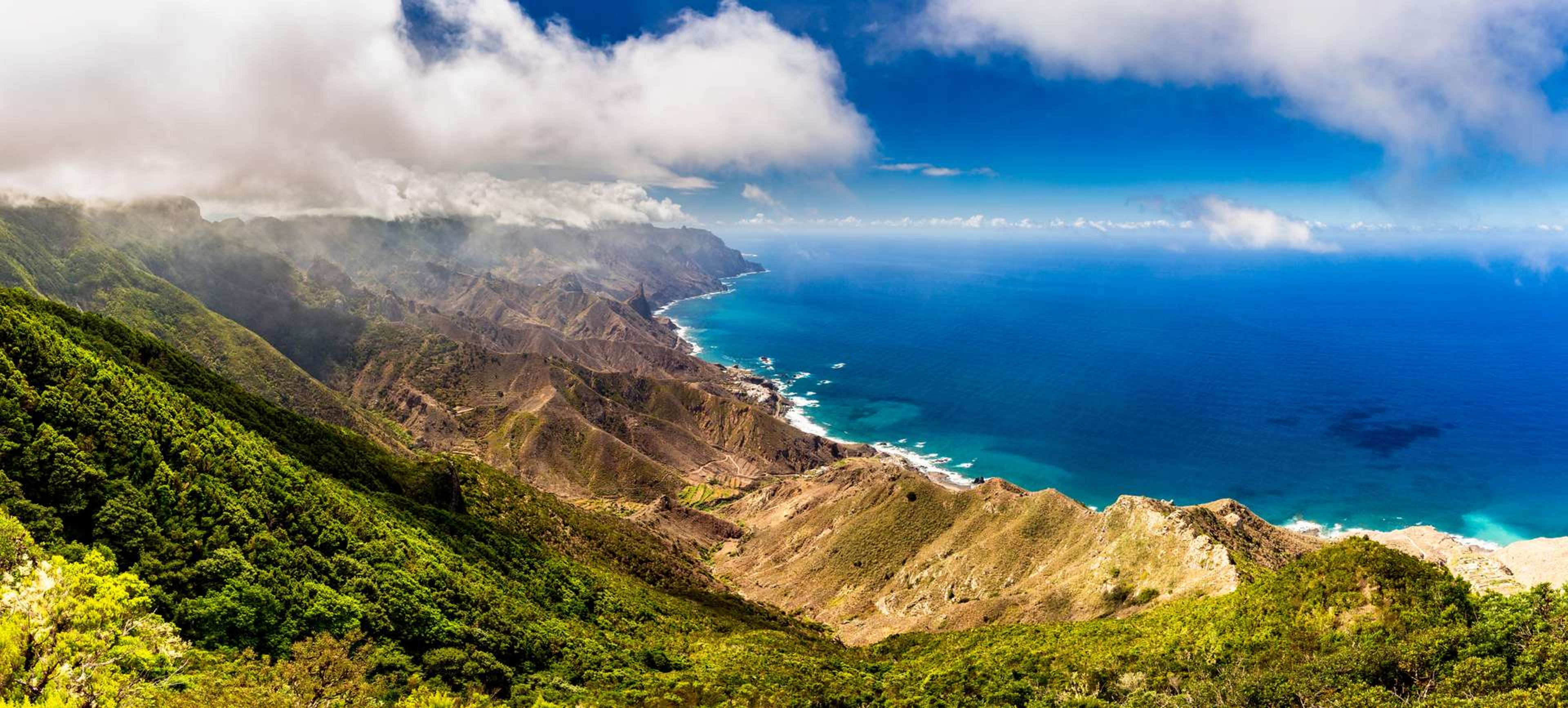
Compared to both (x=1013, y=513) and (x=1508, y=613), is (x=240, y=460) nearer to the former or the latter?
(x=1508, y=613)

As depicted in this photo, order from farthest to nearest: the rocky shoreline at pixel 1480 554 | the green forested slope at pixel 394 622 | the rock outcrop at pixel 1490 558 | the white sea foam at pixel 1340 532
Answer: the white sea foam at pixel 1340 532 → the rocky shoreline at pixel 1480 554 → the rock outcrop at pixel 1490 558 → the green forested slope at pixel 394 622

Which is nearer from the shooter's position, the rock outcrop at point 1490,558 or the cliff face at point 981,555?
the rock outcrop at point 1490,558

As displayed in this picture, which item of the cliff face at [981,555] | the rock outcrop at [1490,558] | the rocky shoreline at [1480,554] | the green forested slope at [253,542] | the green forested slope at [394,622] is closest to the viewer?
the green forested slope at [394,622]

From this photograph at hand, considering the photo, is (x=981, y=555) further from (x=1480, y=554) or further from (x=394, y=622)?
(x=1480, y=554)

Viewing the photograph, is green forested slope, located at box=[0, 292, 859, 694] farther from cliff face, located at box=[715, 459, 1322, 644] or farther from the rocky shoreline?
the rocky shoreline

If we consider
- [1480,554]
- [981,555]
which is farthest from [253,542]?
[1480,554]

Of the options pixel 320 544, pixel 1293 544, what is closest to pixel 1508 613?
pixel 1293 544

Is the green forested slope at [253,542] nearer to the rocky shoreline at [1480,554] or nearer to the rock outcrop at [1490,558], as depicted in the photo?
the rocky shoreline at [1480,554]

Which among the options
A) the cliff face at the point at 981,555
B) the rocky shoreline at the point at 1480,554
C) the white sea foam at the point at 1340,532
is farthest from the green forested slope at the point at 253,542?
the white sea foam at the point at 1340,532

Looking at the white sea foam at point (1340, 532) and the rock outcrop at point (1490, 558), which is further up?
the white sea foam at point (1340, 532)
